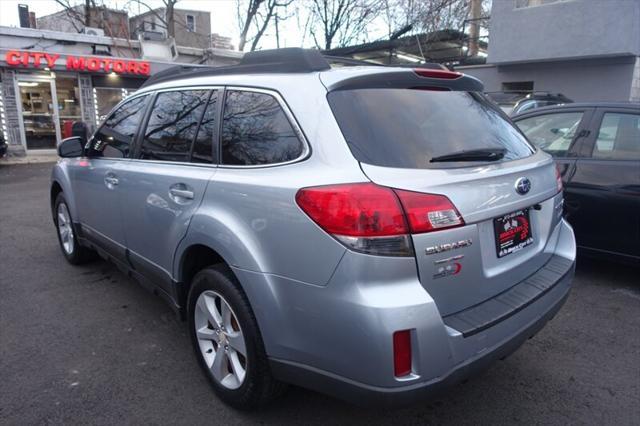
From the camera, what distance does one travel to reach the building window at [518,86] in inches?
658

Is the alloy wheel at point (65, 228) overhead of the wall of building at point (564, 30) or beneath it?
beneath

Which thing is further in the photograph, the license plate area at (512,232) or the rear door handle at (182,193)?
the rear door handle at (182,193)

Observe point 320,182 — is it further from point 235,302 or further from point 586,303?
point 586,303

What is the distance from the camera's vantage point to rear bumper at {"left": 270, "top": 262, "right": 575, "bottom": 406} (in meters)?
1.87

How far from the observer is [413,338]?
1836 mm

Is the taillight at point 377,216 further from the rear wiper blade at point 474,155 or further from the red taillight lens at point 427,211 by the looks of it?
the rear wiper blade at point 474,155

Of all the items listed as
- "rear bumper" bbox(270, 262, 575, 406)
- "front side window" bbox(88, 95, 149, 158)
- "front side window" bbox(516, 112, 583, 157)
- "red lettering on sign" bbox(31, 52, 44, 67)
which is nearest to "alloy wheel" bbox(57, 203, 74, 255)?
"front side window" bbox(88, 95, 149, 158)

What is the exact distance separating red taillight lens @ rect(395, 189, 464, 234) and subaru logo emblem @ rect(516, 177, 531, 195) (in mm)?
541

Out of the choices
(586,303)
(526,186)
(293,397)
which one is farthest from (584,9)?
(293,397)

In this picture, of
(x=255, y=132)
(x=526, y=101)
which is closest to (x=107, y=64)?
(x=526, y=101)

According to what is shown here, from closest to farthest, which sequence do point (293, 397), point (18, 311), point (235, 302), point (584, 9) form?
point (235, 302), point (293, 397), point (18, 311), point (584, 9)

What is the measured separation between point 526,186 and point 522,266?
40cm

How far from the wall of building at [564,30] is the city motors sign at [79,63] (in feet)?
41.4

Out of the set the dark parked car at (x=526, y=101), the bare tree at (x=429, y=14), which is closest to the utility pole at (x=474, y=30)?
the bare tree at (x=429, y=14)
